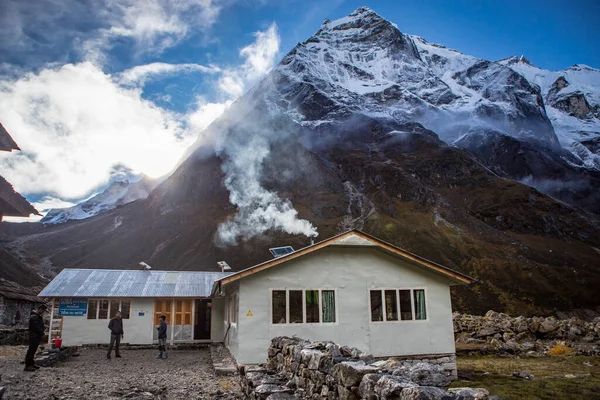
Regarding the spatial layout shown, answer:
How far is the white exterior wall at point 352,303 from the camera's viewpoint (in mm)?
13844

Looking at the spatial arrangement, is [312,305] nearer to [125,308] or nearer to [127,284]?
[125,308]

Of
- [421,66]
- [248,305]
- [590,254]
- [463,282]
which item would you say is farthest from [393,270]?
[421,66]

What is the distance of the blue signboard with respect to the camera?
847 inches

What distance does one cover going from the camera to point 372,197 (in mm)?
89312

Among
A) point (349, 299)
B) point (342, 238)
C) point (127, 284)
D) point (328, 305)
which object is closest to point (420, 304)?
point (349, 299)

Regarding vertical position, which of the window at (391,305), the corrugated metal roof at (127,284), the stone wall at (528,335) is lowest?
the stone wall at (528,335)

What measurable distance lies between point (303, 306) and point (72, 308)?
1412cm

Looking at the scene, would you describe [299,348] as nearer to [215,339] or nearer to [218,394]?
[218,394]

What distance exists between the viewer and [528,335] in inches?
960

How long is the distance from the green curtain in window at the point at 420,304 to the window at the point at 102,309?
53.1 feet

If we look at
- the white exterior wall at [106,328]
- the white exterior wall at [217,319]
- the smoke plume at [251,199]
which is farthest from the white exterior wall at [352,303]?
the smoke plume at [251,199]

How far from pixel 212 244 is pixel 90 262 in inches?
911

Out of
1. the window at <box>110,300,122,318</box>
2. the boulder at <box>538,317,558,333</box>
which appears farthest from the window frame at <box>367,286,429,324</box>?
the window at <box>110,300,122,318</box>

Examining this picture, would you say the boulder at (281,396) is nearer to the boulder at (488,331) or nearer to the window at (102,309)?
the window at (102,309)
